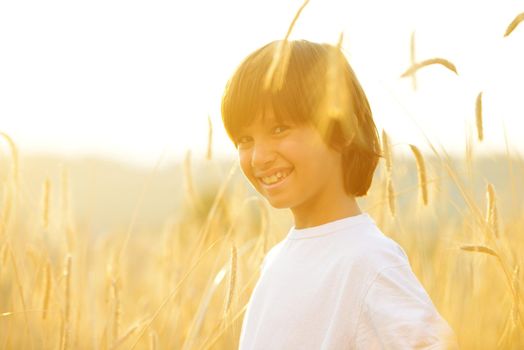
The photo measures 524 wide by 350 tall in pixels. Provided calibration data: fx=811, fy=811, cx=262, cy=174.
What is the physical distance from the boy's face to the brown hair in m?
0.02

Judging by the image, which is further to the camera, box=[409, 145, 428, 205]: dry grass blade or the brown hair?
the brown hair

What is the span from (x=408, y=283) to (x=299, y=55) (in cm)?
65

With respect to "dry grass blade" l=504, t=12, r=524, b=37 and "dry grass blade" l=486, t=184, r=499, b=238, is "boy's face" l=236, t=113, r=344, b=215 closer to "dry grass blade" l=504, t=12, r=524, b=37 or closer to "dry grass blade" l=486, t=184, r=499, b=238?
"dry grass blade" l=486, t=184, r=499, b=238

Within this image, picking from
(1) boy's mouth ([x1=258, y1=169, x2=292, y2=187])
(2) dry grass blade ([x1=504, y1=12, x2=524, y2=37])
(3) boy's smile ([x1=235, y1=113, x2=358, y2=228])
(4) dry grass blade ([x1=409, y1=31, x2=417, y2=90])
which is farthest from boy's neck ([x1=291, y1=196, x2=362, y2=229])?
(2) dry grass blade ([x1=504, y1=12, x2=524, y2=37])

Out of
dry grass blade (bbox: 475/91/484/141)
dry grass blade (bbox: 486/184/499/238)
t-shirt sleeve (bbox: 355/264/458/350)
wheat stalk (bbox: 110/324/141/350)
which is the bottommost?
wheat stalk (bbox: 110/324/141/350)

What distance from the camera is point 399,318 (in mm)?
1454

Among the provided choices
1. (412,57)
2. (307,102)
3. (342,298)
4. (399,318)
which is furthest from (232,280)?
(412,57)

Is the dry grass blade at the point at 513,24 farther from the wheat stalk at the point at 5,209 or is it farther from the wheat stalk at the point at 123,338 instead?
the wheat stalk at the point at 5,209

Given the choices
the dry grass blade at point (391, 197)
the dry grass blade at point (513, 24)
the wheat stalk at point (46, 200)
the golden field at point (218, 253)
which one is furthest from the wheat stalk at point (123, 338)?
the dry grass blade at point (513, 24)

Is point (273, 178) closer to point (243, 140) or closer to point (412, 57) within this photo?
point (243, 140)

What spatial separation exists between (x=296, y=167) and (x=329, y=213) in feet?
0.44

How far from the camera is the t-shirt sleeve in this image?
1436 millimetres

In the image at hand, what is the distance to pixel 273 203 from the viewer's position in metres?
1.83

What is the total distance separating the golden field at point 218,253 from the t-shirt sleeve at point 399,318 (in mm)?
126
